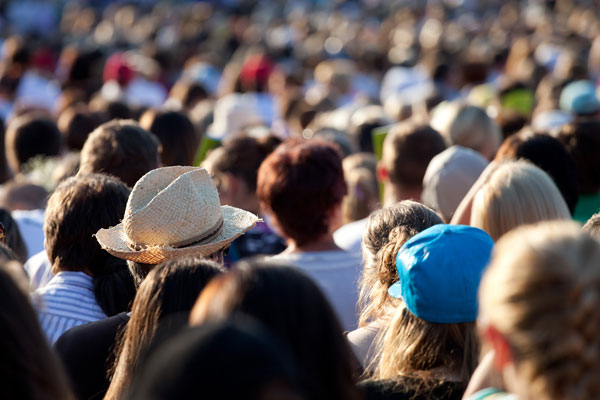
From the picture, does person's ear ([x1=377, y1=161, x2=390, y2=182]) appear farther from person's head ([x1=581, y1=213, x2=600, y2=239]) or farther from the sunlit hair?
the sunlit hair

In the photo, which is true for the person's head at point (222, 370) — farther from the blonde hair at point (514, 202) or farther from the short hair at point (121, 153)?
the short hair at point (121, 153)

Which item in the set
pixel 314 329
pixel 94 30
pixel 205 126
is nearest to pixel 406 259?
pixel 314 329

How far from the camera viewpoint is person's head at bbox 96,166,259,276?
3.00 metres

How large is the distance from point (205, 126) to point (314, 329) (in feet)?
22.0

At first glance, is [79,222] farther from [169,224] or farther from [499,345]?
[499,345]

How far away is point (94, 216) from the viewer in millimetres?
3199

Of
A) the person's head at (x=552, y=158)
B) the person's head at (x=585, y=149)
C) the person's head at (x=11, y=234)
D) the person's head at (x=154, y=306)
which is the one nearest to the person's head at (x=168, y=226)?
the person's head at (x=154, y=306)

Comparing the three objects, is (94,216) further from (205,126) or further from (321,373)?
(205,126)

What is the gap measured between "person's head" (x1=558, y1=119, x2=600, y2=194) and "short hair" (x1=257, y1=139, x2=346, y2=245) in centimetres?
166

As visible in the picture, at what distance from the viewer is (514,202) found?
3193 millimetres

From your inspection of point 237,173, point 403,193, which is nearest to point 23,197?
point 237,173

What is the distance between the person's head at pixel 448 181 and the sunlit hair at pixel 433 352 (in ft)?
6.76

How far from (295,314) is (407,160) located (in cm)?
327

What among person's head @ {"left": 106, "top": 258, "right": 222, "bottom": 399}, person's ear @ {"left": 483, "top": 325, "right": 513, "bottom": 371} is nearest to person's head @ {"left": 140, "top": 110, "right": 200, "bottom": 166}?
person's head @ {"left": 106, "top": 258, "right": 222, "bottom": 399}
